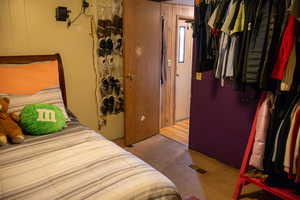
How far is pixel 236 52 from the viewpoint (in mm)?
1928

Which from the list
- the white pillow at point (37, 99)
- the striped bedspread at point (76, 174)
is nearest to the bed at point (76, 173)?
the striped bedspread at point (76, 174)

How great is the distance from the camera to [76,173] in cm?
127

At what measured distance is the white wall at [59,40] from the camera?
2250 millimetres

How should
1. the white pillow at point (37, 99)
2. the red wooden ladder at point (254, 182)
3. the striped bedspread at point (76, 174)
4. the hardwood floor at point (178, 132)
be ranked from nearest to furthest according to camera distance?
the striped bedspread at point (76, 174)
the red wooden ladder at point (254, 182)
the white pillow at point (37, 99)
the hardwood floor at point (178, 132)

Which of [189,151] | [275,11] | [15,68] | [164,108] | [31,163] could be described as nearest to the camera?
[31,163]

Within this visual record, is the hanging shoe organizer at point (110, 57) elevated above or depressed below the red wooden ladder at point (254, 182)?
above

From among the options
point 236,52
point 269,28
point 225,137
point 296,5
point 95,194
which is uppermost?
point 296,5

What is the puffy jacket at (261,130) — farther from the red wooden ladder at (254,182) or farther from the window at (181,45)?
the window at (181,45)

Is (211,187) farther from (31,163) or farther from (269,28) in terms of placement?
(31,163)

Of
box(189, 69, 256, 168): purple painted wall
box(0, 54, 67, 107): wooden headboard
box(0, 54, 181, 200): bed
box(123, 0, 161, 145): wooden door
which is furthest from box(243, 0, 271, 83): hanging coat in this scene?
box(0, 54, 67, 107): wooden headboard

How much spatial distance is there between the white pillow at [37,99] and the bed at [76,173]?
387 millimetres

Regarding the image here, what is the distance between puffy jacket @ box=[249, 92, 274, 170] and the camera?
1888 mm

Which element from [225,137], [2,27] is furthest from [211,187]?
[2,27]

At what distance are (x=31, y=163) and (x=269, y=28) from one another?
6.05 ft
